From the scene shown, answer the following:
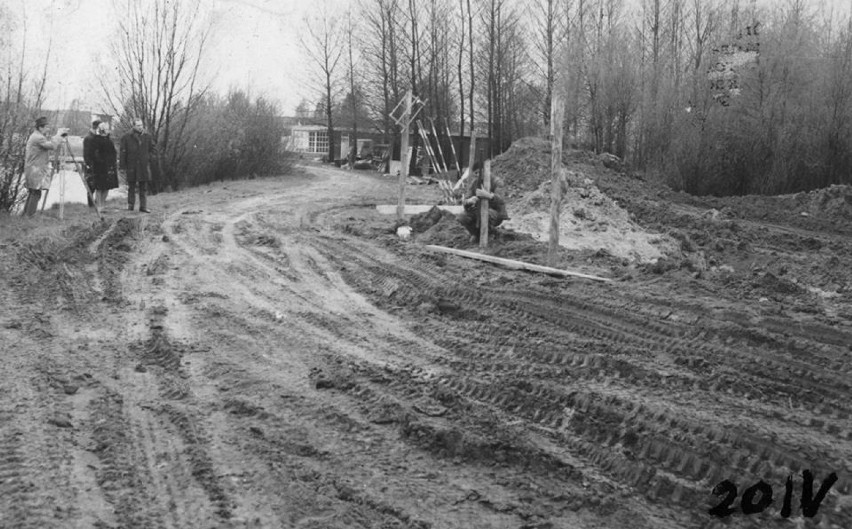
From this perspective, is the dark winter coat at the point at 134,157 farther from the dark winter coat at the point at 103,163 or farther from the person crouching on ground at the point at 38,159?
the person crouching on ground at the point at 38,159

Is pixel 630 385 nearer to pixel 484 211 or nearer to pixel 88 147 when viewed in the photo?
pixel 484 211

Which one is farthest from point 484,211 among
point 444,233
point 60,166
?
point 60,166

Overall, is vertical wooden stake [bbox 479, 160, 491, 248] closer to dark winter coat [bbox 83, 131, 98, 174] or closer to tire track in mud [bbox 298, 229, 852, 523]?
tire track in mud [bbox 298, 229, 852, 523]

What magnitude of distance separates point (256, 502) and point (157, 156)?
21.7 m

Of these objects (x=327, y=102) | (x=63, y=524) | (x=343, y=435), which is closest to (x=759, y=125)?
(x=343, y=435)

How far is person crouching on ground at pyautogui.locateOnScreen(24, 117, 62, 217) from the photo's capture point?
12.8 metres

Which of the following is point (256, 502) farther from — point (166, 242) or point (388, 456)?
point (166, 242)

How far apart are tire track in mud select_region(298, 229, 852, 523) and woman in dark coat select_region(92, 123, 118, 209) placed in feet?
30.3

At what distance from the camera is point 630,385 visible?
519cm

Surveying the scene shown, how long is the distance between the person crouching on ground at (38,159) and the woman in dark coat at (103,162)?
4.39ft

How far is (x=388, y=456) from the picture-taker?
13.5 ft

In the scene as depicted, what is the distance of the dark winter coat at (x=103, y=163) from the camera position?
14547mm

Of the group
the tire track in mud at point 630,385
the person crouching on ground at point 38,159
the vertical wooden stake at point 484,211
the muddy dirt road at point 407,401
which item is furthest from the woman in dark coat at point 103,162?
the tire track in mud at point 630,385

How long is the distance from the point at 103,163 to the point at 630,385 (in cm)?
1255
